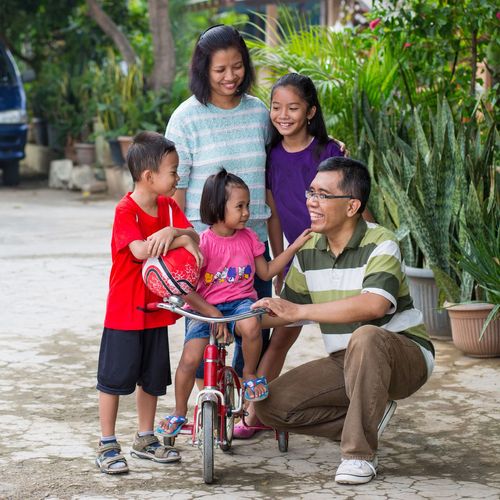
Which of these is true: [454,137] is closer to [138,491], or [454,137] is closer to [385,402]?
[385,402]

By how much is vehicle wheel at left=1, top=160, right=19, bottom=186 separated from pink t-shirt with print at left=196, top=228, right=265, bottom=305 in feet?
38.5

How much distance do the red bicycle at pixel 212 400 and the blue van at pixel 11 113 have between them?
11.1 meters

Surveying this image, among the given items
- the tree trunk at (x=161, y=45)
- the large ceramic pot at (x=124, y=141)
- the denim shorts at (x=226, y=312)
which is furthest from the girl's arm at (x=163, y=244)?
the tree trunk at (x=161, y=45)

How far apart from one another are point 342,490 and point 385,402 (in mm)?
Result: 361

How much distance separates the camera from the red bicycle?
3924 mm

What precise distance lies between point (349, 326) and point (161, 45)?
11087 millimetres

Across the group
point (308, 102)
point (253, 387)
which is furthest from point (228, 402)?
point (308, 102)

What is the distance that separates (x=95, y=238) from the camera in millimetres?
10422

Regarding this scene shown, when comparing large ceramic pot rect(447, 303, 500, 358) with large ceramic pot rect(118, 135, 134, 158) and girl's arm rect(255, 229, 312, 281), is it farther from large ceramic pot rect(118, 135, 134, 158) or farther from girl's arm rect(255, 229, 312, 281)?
large ceramic pot rect(118, 135, 134, 158)

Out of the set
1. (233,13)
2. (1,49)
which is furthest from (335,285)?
(233,13)

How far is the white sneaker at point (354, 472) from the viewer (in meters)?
4.00

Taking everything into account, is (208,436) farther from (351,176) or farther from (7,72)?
(7,72)

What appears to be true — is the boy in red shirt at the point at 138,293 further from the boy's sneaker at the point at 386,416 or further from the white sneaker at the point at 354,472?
the boy's sneaker at the point at 386,416

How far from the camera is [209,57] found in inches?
179
